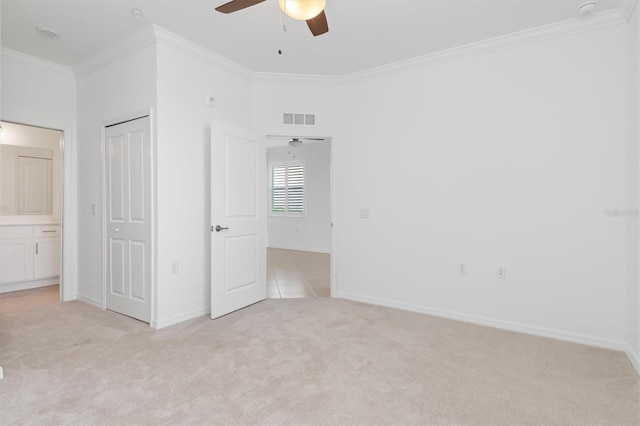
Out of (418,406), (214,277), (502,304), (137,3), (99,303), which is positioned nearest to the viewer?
(418,406)

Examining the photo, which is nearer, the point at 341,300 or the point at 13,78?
the point at 13,78

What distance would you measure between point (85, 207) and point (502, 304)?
4816 mm

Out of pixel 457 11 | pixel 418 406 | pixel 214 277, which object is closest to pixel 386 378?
pixel 418 406

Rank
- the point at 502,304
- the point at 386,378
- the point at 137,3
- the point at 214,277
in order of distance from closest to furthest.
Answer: the point at 386,378 → the point at 137,3 → the point at 502,304 → the point at 214,277

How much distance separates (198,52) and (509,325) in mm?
4175

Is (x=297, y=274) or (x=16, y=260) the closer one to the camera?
(x=16, y=260)

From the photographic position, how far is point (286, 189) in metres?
9.07

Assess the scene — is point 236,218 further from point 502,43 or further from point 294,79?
point 502,43

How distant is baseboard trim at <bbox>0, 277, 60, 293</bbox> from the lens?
14.9 feet

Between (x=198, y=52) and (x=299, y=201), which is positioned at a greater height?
(x=198, y=52)

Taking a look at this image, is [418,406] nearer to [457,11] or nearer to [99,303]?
[457,11]

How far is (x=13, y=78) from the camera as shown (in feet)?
12.1

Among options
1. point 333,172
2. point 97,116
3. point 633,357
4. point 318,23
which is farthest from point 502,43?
point 97,116

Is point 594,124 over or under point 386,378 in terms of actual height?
over
